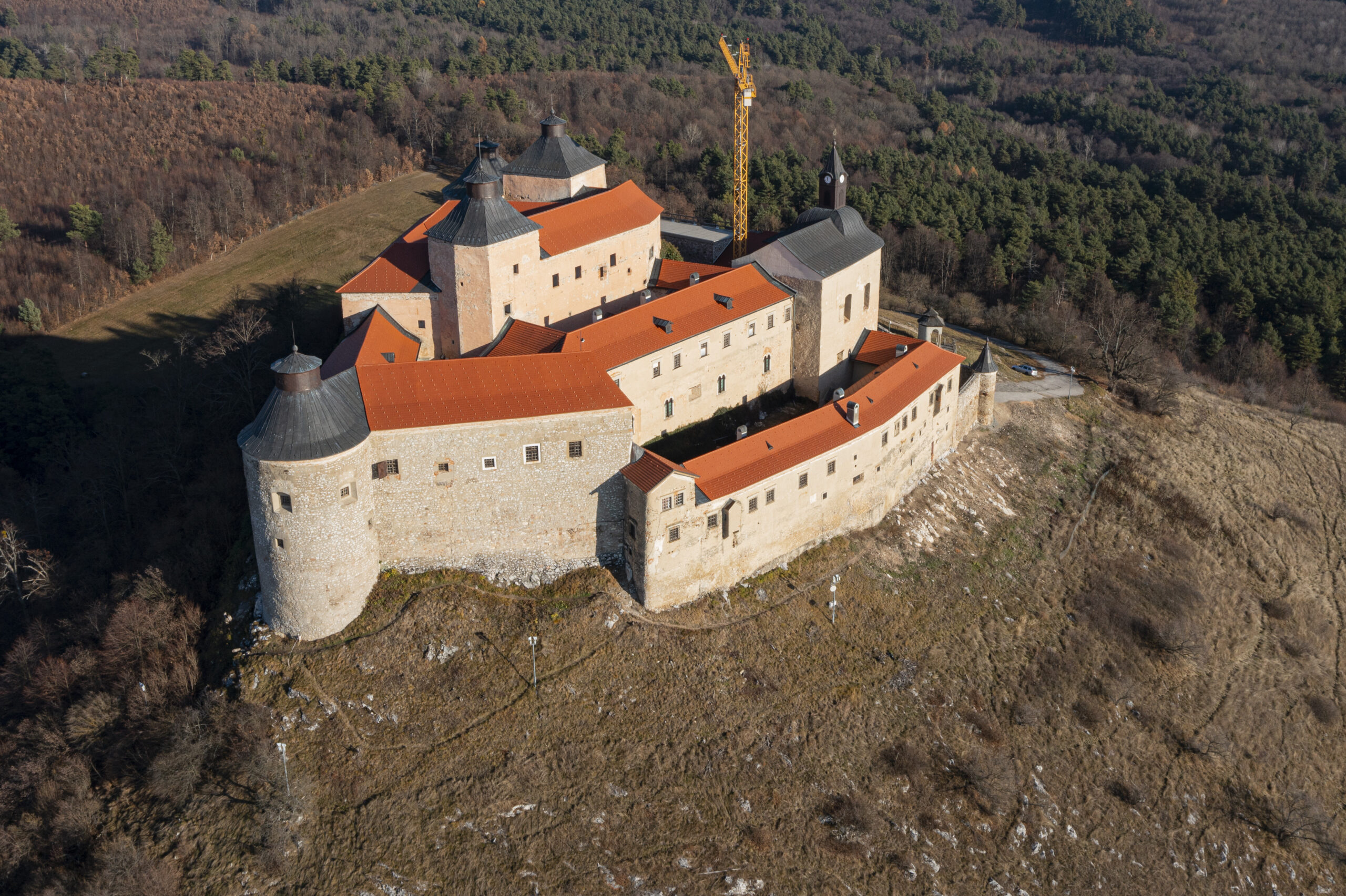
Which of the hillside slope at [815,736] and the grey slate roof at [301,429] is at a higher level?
the grey slate roof at [301,429]

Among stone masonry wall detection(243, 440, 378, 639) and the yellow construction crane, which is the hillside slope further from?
the yellow construction crane

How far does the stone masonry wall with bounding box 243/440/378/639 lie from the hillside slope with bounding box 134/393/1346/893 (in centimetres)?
119

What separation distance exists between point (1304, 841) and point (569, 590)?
117ft

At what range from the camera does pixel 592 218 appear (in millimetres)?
63188

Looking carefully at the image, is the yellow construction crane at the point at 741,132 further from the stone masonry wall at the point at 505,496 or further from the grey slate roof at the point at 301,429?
the grey slate roof at the point at 301,429

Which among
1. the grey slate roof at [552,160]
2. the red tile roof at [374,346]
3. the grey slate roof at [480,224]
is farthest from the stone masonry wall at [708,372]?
the grey slate roof at [552,160]

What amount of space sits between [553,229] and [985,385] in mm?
28795

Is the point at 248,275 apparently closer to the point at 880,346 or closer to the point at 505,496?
the point at 505,496

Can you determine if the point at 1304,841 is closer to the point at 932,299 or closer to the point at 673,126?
the point at 932,299

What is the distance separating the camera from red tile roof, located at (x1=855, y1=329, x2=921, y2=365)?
6500 cm

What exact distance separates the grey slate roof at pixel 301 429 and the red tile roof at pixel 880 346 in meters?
31.8

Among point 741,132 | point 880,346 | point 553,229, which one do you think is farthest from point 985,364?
point 553,229

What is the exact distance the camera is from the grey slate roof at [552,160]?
69188 mm

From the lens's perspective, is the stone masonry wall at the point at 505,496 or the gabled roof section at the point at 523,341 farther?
the gabled roof section at the point at 523,341
